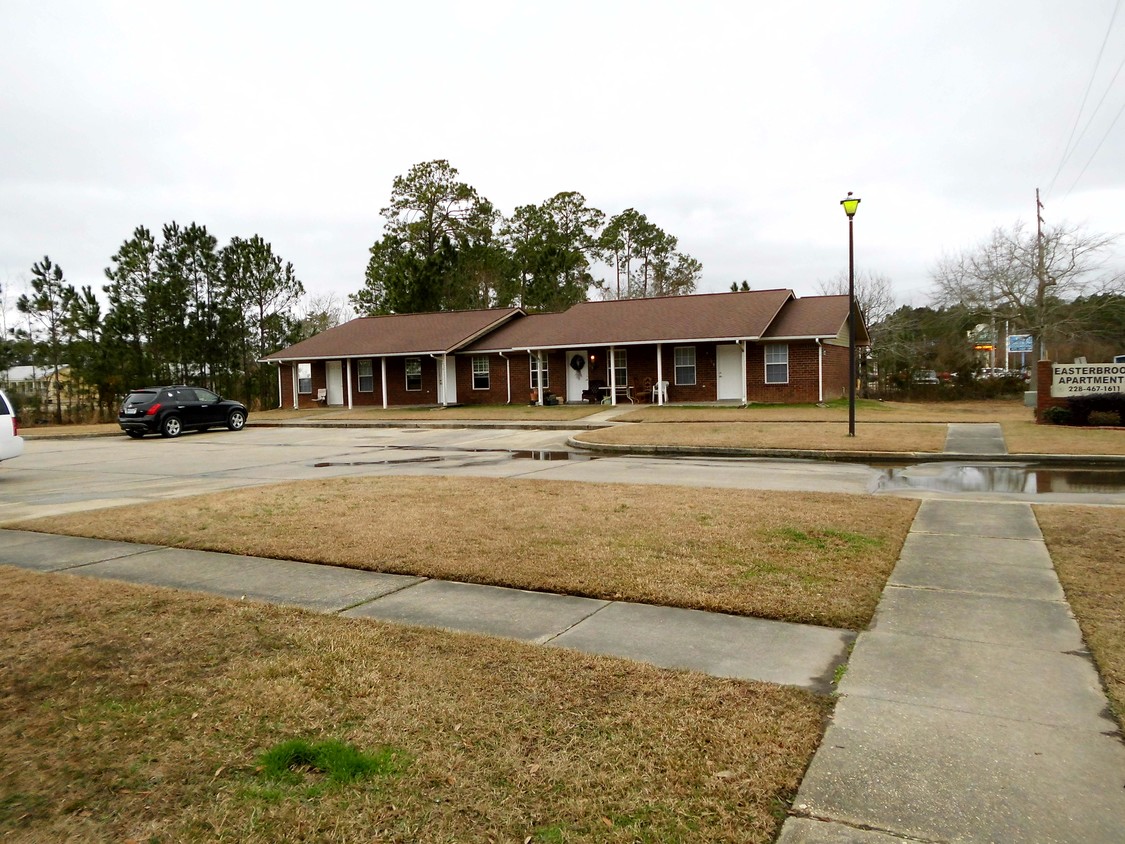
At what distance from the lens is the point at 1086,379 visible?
66.9ft

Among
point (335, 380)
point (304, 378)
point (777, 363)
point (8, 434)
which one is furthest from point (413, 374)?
point (8, 434)

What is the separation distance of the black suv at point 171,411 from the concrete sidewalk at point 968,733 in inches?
949

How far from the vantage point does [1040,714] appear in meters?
3.80

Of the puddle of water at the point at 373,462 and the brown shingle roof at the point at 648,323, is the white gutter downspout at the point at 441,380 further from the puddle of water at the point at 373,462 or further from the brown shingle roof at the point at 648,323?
the puddle of water at the point at 373,462

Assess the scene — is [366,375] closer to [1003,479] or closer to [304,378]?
[304,378]

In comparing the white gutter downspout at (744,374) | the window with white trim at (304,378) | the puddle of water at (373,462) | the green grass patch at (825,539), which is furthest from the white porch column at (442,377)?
Answer: the green grass patch at (825,539)

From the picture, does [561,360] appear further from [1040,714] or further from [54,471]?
[1040,714]

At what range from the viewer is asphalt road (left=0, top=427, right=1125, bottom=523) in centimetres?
1176

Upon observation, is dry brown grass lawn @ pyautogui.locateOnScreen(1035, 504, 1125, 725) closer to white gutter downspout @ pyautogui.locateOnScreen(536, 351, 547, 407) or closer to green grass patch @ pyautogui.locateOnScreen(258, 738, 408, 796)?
green grass patch @ pyautogui.locateOnScreen(258, 738, 408, 796)

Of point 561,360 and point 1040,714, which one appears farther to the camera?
point 561,360

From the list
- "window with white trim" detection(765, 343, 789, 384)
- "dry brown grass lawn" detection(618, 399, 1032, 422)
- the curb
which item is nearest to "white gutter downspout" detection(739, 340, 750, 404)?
"dry brown grass lawn" detection(618, 399, 1032, 422)

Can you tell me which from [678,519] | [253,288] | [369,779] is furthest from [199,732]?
[253,288]

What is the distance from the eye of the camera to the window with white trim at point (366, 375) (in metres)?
38.3

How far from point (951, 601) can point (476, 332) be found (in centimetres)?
3164
